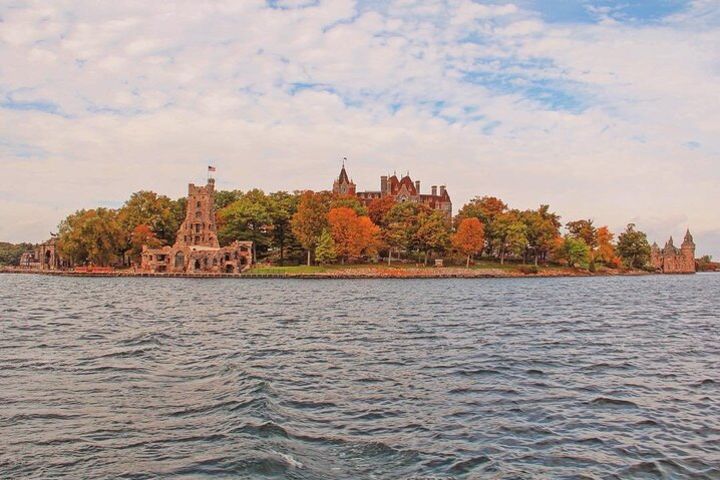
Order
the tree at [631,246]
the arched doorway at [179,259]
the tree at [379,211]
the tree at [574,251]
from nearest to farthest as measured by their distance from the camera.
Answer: the arched doorway at [179,259] → the tree at [379,211] → the tree at [574,251] → the tree at [631,246]

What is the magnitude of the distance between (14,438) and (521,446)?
10.8m

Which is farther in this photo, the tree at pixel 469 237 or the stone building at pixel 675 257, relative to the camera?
the stone building at pixel 675 257

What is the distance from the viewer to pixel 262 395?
671 inches

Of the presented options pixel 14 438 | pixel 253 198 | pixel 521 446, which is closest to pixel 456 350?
pixel 521 446

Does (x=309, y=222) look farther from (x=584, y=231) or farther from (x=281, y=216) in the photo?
(x=584, y=231)

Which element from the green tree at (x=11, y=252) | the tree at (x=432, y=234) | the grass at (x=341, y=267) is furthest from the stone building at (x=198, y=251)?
the green tree at (x=11, y=252)

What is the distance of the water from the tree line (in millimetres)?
84696

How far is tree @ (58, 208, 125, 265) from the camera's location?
11556 cm

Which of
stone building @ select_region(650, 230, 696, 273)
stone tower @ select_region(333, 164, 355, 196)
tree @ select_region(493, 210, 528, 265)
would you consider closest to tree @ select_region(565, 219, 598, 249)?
tree @ select_region(493, 210, 528, 265)

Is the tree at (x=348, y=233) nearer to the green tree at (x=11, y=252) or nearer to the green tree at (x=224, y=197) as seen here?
the green tree at (x=224, y=197)

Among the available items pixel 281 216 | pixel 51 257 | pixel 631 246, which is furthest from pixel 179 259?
pixel 631 246

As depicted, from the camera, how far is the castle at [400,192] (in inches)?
6806

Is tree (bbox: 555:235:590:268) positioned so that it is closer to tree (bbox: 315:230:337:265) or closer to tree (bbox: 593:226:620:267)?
tree (bbox: 593:226:620:267)

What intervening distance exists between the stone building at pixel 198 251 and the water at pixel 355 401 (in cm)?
7872
